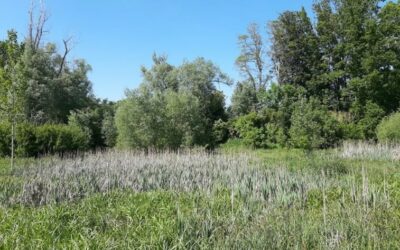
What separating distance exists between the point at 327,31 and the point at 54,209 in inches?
1145

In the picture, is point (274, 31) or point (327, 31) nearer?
point (327, 31)

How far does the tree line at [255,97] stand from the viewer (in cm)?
2081

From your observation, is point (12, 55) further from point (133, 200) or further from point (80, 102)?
point (80, 102)

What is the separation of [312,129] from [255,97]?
9.92 meters

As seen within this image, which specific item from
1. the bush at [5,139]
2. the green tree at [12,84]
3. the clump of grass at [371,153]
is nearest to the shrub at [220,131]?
the clump of grass at [371,153]

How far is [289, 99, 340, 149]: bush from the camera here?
2184cm

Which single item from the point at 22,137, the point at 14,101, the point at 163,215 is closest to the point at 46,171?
the point at 14,101

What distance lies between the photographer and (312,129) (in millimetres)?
22031

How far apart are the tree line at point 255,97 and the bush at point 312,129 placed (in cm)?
6

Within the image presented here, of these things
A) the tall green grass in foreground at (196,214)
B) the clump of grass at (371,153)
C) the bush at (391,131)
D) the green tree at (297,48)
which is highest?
the green tree at (297,48)

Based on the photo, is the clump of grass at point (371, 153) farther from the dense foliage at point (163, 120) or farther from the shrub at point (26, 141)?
the shrub at point (26, 141)

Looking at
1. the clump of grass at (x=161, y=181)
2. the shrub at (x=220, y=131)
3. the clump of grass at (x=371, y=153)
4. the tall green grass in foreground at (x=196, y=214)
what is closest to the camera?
the tall green grass in foreground at (x=196, y=214)

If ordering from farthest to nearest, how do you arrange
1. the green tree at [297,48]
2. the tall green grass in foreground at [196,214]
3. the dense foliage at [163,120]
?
the green tree at [297,48]
the dense foliage at [163,120]
the tall green grass in foreground at [196,214]

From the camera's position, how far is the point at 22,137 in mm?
16906
